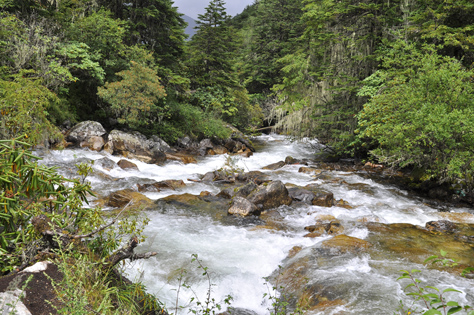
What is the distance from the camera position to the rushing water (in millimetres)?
4496

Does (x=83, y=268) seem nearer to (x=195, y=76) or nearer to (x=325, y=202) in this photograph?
(x=325, y=202)

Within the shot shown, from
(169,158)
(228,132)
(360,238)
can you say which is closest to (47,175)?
(360,238)

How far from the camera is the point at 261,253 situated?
6039 millimetres

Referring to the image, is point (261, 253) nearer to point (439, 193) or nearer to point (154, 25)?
point (439, 193)

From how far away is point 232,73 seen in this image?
76.3 feet

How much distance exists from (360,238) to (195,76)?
748 inches

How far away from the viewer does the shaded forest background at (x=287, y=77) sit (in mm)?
8727

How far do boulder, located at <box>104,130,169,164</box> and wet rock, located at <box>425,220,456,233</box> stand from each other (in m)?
11.5

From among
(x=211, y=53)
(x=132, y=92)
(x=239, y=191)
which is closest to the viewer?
(x=239, y=191)

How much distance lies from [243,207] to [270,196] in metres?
1.09

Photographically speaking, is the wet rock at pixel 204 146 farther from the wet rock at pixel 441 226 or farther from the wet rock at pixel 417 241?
the wet rock at pixel 441 226

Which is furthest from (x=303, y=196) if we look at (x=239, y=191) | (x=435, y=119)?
(x=435, y=119)

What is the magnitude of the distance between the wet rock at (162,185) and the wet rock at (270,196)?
3198mm

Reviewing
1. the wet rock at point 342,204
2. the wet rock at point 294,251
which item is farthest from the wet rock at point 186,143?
the wet rock at point 294,251
